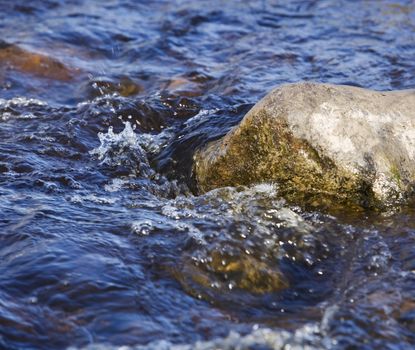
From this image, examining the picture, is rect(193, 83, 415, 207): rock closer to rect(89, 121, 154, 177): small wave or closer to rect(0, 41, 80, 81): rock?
rect(89, 121, 154, 177): small wave

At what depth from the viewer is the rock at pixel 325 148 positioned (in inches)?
190

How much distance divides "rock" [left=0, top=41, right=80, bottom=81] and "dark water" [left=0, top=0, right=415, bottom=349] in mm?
22

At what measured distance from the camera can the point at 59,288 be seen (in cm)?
392

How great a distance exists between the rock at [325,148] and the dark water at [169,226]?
14 cm

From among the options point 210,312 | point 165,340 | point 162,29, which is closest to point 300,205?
point 210,312

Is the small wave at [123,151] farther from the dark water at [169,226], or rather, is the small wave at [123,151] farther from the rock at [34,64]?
the rock at [34,64]

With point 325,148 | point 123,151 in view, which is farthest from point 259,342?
point 123,151

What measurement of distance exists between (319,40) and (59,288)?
5.74m

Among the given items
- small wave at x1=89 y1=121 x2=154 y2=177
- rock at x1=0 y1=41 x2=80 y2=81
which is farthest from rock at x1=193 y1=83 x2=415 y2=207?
rock at x1=0 y1=41 x2=80 y2=81

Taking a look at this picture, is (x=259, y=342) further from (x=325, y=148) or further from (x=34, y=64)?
(x=34, y=64)

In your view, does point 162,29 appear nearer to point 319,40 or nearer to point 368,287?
point 319,40

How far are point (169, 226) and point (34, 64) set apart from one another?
416 cm

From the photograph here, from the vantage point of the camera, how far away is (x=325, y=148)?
4797 millimetres

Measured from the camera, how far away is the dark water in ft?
12.1
